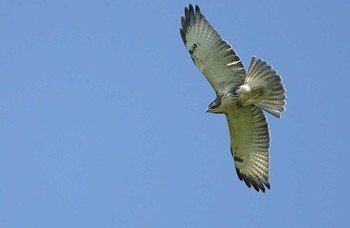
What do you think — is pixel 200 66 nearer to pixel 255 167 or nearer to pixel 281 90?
pixel 281 90

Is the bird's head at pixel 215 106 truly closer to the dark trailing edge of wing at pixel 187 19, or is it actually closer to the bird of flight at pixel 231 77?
the bird of flight at pixel 231 77

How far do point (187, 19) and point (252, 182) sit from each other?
2713 mm

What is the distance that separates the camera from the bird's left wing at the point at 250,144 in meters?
12.7

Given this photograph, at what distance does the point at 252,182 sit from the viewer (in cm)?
1336

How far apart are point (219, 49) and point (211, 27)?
339 millimetres

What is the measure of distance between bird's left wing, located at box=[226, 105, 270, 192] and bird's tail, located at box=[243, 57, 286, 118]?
1.26 feet

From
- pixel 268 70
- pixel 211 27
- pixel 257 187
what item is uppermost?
pixel 211 27

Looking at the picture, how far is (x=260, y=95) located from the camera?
12281mm

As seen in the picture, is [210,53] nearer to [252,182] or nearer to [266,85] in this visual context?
[266,85]

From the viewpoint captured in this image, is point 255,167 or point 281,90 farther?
point 255,167

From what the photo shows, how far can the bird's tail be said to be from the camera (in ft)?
39.5

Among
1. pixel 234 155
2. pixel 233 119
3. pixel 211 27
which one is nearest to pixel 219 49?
pixel 211 27

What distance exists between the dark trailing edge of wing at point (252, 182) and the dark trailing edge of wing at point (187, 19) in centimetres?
238

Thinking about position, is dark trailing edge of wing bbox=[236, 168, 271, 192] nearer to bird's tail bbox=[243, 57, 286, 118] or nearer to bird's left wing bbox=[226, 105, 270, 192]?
bird's left wing bbox=[226, 105, 270, 192]
